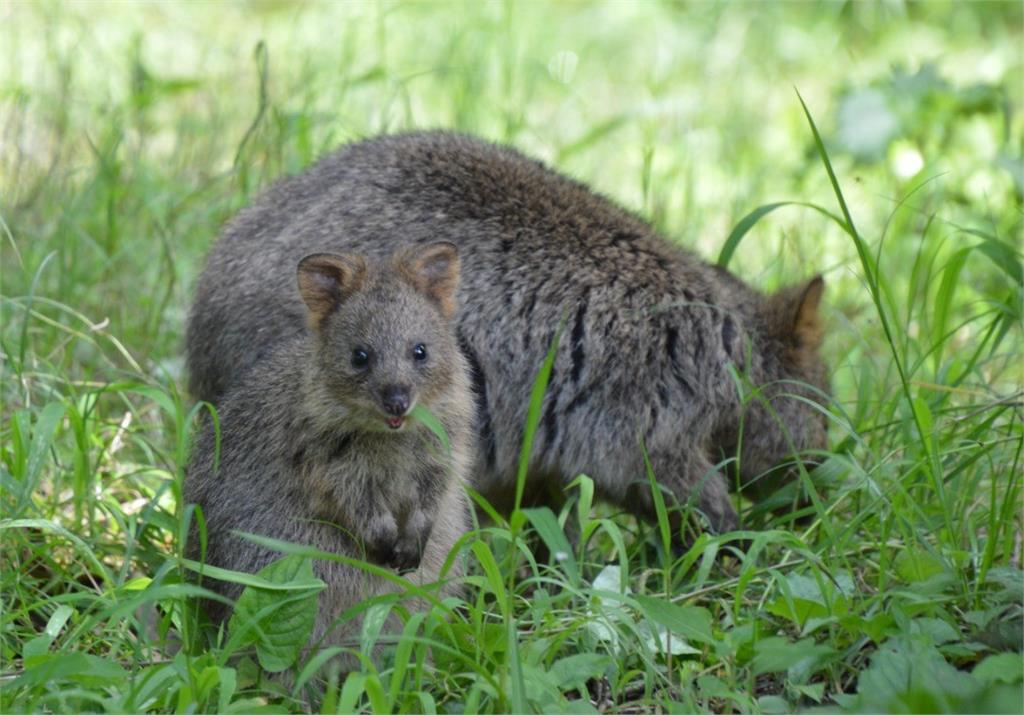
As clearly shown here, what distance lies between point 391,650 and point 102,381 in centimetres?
270

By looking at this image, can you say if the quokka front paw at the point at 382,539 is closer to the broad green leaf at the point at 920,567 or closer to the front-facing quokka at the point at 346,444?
the front-facing quokka at the point at 346,444

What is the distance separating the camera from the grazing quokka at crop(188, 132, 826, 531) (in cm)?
554

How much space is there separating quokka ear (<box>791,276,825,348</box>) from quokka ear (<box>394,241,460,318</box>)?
64.7 inches

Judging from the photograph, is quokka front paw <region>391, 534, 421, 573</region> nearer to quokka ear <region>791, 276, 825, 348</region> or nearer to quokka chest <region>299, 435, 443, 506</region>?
quokka chest <region>299, 435, 443, 506</region>

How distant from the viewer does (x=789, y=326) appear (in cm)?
583

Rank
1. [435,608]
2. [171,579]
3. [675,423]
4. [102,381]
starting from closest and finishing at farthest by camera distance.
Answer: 1. [435,608]
2. [171,579]
3. [675,423]
4. [102,381]

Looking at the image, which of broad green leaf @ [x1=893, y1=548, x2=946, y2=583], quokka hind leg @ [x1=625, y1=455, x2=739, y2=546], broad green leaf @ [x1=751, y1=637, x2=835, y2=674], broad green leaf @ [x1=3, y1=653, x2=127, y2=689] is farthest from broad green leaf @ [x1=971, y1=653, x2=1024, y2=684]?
broad green leaf @ [x1=3, y1=653, x2=127, y2=689]

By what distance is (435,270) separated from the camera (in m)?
4.84

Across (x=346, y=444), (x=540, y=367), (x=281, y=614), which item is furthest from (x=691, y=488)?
(x=281, y=614)

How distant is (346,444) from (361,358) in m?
0.31

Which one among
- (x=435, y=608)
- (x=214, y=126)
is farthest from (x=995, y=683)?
(x=214, y=126)

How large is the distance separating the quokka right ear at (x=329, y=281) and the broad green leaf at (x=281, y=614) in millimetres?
872

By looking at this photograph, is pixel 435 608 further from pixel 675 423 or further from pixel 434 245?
pixel 675 423

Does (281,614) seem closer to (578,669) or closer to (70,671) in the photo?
(70,671)
